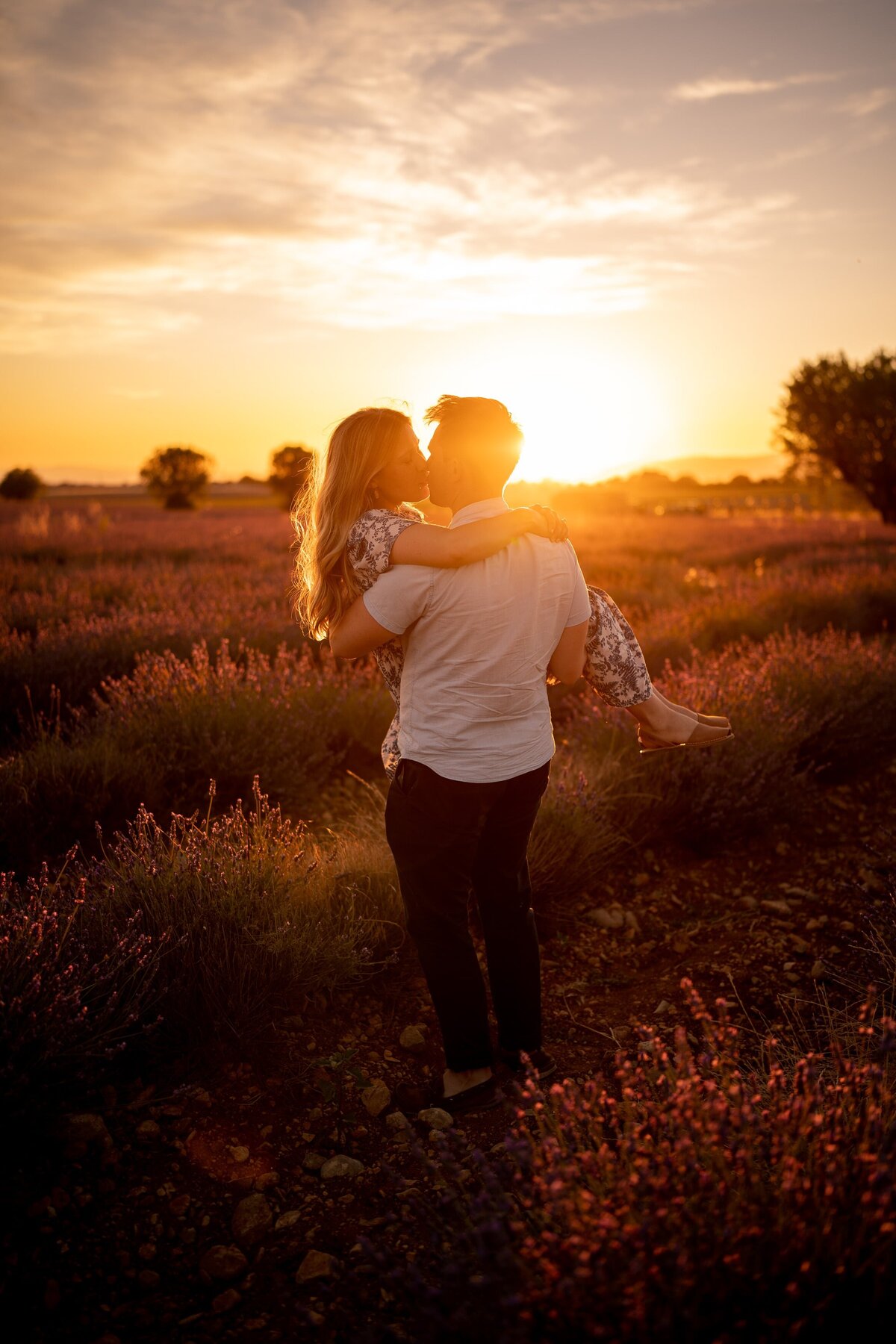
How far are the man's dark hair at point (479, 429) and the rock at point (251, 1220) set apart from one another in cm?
200

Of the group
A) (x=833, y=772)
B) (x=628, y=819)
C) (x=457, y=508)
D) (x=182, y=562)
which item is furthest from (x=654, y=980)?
(x=182, y=562)

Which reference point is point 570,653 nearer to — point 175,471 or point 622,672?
point 622,672

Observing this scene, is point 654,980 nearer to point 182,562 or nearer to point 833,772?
point 833,772

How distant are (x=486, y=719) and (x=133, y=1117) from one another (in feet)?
5.00

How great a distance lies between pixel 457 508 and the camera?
2.28 metres

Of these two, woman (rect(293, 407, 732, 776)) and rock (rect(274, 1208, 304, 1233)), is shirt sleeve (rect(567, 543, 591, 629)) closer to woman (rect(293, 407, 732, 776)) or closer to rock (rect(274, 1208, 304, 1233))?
woman (rect(293, 407, 732, 776))

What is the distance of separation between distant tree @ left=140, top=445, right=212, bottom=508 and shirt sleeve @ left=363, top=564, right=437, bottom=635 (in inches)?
2509

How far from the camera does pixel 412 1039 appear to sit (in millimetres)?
2875

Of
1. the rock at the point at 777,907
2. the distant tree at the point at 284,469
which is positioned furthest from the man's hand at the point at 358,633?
the distant tree at the point at 284,469

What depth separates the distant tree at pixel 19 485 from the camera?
50719 millimetres

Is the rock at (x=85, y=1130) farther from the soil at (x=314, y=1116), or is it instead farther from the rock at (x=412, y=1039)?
the rock at (x=412, y=1039)

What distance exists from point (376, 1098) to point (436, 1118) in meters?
0.20

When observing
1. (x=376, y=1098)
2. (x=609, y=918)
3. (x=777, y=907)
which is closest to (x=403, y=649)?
(x=376, y=1098)

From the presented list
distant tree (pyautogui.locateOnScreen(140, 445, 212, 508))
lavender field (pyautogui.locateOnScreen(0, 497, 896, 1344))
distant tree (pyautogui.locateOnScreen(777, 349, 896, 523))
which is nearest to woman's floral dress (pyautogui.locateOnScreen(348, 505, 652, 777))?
lavender field (pyautogui.locateOnScreen(0, 497, 896, 1344))
